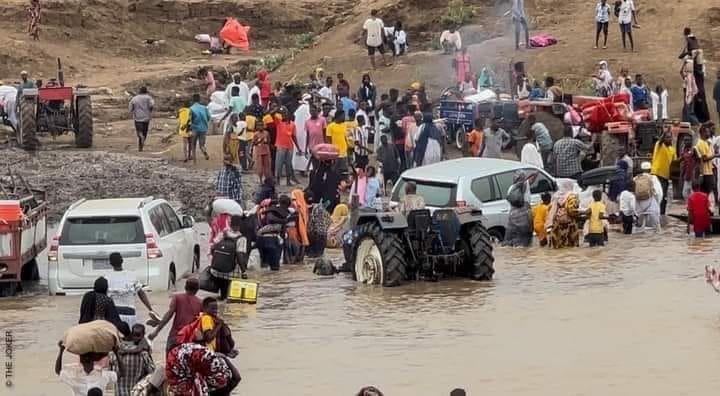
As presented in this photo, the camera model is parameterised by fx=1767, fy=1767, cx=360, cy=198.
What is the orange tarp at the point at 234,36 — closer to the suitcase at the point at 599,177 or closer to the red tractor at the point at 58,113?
the red tractor at the point at 58,113

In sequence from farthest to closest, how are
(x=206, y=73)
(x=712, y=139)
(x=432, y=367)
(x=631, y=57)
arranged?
(x=206, y=73) → (x=631, y=57) → (x=712, y=139) → (x=432, y=367)

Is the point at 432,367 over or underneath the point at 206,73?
underneath

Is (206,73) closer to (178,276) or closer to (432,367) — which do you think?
Result: (178,276)

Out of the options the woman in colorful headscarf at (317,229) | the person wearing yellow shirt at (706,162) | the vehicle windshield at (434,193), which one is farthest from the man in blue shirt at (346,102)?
the woman in colorful headscarf at (317,229)

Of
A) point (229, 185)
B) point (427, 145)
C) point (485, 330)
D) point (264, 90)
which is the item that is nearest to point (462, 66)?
point (264, 90)

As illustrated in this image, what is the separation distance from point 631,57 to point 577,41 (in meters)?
1.80

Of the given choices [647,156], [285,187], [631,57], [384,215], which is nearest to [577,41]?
[631,57]

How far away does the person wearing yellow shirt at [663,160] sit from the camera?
28625 millimetres

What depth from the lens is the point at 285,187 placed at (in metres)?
30.6

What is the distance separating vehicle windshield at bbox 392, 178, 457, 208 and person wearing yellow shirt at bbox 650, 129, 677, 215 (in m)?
4.88

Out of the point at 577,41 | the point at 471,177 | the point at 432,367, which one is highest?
the point at 577,41

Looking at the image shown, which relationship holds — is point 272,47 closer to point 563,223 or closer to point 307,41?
point 307,41

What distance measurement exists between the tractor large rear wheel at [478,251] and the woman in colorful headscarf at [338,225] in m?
3.62

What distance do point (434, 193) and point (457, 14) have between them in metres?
17.1
